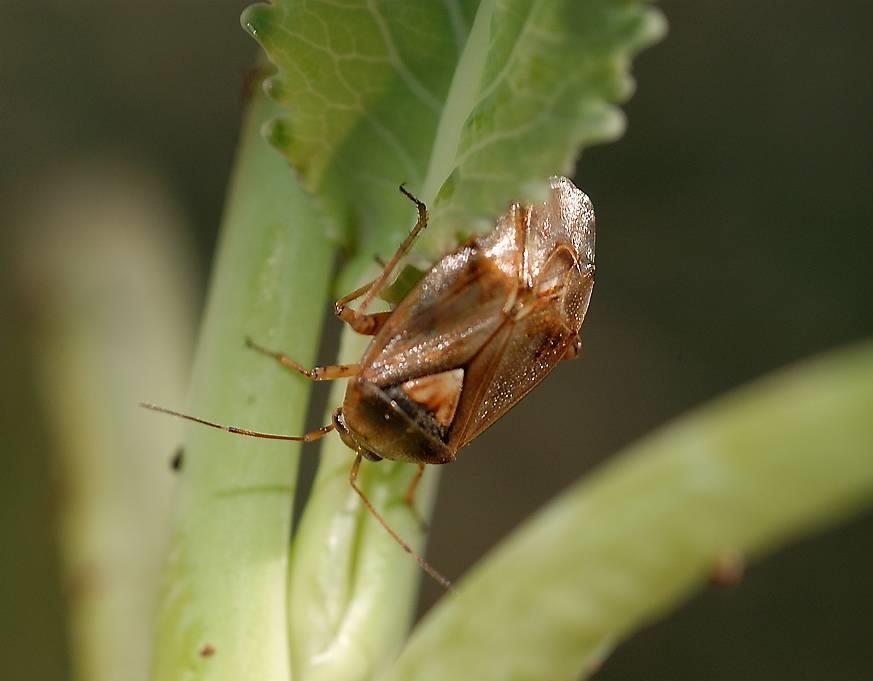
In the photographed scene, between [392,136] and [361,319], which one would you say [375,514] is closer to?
[361,319]

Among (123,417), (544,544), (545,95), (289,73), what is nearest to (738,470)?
(544,544)

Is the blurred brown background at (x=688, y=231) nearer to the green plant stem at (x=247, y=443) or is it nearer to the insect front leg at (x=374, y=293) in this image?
the insect front leg at (x=374, y=293)

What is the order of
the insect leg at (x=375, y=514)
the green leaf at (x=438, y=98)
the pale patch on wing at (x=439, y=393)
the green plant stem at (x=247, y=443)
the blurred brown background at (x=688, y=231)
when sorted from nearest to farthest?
the green leaf at (x=438, y=98), the green plant stem at (x=247, y=443), the insect leg at (x=375, y=514), the pale patch on wing at (x=439, y=393), the blurred brown background at (x=688, y=231)

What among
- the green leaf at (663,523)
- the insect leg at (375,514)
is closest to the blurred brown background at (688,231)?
the insect leg at (375,514)

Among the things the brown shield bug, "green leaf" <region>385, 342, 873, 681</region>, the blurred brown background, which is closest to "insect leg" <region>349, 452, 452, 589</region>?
the brown shield bug

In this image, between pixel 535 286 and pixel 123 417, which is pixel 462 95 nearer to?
pixel 535 286

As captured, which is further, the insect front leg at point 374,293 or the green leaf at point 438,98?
the insect front leg at point 374,293
